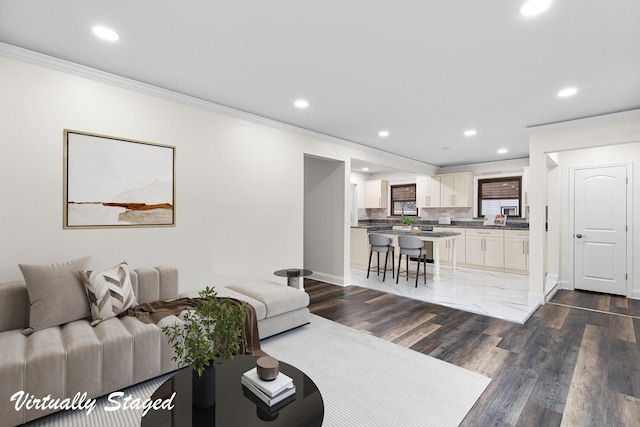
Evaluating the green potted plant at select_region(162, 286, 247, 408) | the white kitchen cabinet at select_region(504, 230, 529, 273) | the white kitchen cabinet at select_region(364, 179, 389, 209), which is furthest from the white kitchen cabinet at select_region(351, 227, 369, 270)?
the green potted plant at select_region(162, 286, 247, 408)

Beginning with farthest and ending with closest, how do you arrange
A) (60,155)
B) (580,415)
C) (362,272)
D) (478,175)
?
(478,175) < (362,272) < (60,155) < (580,415)

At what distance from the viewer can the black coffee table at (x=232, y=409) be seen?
1335 millimetres

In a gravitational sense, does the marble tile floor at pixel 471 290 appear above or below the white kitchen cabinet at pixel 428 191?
below

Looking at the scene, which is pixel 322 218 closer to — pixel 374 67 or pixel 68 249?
pixel 374 67

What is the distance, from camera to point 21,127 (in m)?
2.48

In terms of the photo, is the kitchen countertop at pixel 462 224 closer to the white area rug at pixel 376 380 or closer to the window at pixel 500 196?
the window at pixel 500 196

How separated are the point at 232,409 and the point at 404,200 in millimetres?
8003

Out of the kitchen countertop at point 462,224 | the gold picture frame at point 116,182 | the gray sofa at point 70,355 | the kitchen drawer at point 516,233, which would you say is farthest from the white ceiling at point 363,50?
the kitchen countertop at point 462,224

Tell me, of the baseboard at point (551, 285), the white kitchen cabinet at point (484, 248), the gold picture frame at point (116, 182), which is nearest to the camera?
the gold picture frame at point (116, 182)

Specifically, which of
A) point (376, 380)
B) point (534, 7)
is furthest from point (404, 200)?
point (534, 7)

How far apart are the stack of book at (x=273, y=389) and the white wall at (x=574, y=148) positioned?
4328 mm

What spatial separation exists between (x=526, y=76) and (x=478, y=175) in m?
5.15

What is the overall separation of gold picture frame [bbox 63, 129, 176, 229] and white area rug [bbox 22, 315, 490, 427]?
157 centimetres

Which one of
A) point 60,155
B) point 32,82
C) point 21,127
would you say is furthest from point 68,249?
point 32,82
